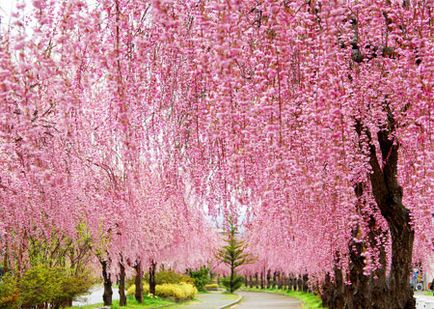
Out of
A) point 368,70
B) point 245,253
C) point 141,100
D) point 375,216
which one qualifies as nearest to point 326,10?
point 141,100

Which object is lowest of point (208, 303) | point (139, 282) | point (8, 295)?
point (208, 303)

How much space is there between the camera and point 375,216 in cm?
1168

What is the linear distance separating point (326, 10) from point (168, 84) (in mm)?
2752

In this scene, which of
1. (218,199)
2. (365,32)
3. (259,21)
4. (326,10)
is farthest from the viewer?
(218,199)

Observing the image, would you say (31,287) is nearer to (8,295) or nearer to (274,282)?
(8,295)

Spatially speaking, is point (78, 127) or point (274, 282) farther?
point (274, 282)

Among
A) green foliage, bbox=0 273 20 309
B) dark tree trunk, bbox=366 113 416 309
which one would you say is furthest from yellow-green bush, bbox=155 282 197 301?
dark tree trunk, bbox=366 113 416 309

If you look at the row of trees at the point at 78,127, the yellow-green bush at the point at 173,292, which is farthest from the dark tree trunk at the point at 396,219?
the yellow-green bush at the point at 173,292

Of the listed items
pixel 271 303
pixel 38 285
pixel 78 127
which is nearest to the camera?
pixel 78 127

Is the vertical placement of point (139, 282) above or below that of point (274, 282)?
above

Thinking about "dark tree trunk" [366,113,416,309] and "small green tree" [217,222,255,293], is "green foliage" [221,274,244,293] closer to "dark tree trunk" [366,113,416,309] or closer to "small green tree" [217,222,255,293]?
"small green tree" [217,222,255,293]

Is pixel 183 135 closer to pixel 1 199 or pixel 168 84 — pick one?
pixel 168 84

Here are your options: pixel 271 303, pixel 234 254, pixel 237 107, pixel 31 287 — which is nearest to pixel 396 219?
pixel 237 107

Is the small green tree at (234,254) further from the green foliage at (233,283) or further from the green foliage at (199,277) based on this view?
the green foliage at (199,277)
